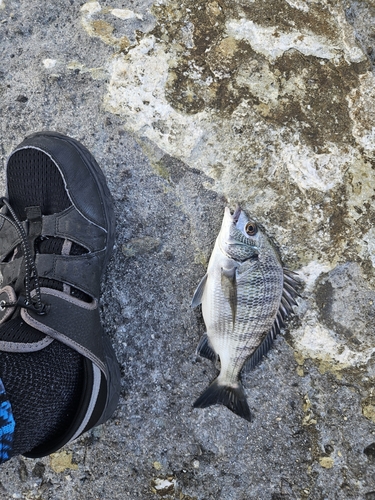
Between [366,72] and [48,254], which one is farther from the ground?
[366,72]

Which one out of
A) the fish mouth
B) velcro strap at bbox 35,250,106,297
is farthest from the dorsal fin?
velcro strap at bbox 35,250,106,297

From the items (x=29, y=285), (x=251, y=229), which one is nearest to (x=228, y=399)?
(x=251, y=229)

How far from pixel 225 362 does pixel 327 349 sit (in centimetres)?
57

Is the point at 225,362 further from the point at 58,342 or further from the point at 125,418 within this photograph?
the point at 58,342

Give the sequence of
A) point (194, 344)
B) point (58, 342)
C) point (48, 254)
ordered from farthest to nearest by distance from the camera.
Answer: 1. point (194, 344)
2. point (48, 254)
3. point (58, 342)

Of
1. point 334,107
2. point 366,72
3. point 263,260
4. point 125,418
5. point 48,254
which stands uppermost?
point 366,72

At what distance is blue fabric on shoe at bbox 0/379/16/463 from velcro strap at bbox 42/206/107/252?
33.2 inches

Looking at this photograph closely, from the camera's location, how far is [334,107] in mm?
2533

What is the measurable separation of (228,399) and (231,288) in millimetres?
596

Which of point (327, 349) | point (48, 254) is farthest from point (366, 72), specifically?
point (48, 254)

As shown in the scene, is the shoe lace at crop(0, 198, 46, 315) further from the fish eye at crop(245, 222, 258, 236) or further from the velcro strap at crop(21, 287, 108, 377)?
the fish eye at crop(245, 222, 258, 236)

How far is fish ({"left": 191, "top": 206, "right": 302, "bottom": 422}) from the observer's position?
2379 millimetres

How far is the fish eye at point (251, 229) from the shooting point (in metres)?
2.38

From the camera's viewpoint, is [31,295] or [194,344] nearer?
[31,295]
